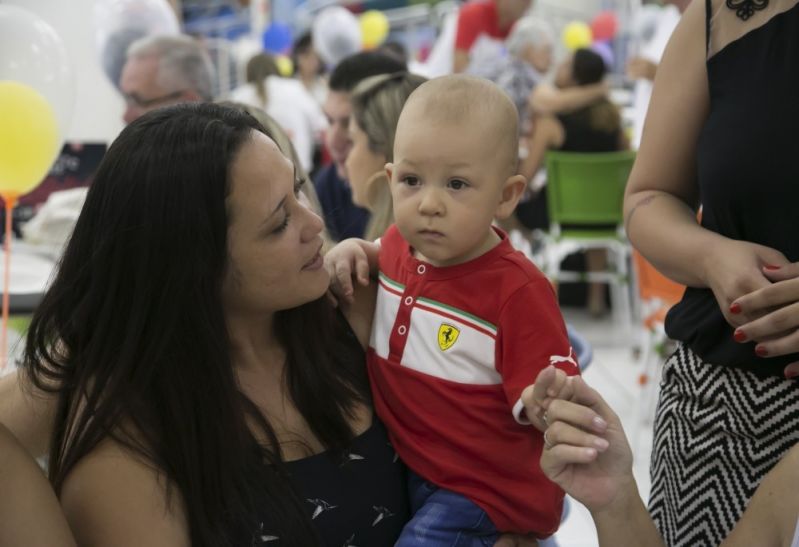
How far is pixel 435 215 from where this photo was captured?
148 centimetres

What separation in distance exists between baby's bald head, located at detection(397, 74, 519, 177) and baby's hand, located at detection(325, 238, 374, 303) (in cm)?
26

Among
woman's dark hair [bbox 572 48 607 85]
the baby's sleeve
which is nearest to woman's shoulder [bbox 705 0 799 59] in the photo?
the baby's sleeve

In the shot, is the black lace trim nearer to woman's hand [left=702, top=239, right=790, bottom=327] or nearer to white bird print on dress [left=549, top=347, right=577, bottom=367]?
woman's hand [left=702, top=239, right=790, bottom=327]

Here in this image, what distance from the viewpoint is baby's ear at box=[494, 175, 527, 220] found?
1.53 m

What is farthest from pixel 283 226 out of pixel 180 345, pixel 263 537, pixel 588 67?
pixel 588 67

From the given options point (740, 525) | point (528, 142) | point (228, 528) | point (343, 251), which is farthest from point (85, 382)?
point (528, 142)

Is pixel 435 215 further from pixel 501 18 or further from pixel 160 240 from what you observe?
pixel 501 18

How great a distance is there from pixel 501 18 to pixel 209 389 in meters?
4.59

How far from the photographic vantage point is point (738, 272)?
4.40ft

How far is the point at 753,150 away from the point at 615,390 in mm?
4099

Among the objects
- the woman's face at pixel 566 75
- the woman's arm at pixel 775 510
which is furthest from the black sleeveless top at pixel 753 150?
the woman's face at pixel 566 75

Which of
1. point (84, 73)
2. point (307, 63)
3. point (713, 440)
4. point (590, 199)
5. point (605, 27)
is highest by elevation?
point (713, 440)

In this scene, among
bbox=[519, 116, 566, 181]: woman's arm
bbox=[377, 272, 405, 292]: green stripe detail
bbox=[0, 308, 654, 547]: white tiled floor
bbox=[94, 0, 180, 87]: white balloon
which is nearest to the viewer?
bbox=[377, 272, 405, 292]: green stripe detail

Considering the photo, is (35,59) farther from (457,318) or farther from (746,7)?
(746,7)
